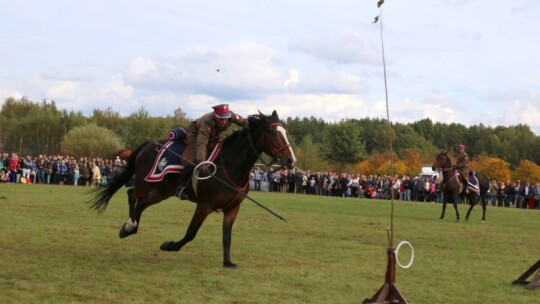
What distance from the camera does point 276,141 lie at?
40.1 feet

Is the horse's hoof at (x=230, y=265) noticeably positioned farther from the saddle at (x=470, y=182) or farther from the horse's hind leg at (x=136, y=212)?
the saddle at (x=470, y=182)

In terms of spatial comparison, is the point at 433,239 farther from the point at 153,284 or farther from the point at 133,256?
the point at 153,284

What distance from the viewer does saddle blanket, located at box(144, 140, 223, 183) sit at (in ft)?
43.9

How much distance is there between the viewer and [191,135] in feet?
43.9

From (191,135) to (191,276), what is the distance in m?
3.25

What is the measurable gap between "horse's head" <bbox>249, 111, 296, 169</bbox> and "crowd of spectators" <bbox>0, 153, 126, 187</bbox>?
38.7m

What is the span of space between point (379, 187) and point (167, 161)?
45.5 m

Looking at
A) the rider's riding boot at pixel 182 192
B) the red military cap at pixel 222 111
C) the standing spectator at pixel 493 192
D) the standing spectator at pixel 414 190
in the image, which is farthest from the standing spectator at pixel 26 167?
the red military cap at pixel 222 111

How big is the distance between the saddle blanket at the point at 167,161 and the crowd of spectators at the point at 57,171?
3705cm

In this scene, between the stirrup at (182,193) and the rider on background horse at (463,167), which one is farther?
the rider on background horse at (463,167)

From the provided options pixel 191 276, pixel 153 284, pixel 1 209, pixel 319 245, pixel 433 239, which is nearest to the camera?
pixel 153 284

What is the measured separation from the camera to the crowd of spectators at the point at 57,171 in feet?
164

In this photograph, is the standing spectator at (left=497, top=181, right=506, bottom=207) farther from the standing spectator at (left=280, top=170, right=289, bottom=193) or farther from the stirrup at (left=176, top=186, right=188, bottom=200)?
the stirrup at (left=176, top=186, right=188, bottom=200)

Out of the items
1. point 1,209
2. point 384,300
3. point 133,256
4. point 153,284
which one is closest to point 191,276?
point 153,284
